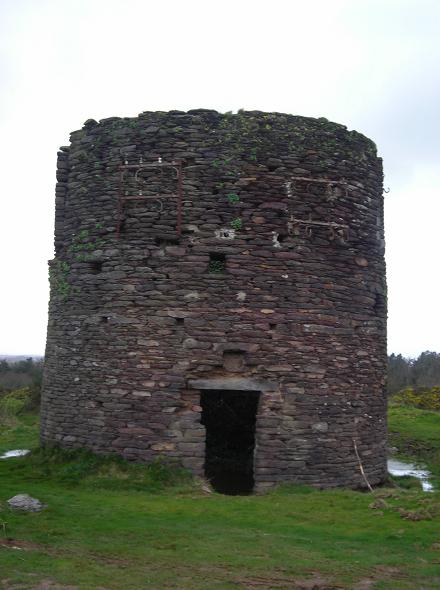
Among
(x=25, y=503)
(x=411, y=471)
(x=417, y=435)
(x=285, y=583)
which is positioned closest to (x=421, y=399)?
(x=417, y=435)

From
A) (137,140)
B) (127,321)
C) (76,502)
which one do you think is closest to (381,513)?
(76,502)

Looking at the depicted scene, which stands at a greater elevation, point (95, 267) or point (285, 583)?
point (95, 267)

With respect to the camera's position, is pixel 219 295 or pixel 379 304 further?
pixel 379 304

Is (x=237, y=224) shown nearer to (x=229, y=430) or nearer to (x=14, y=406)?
(x=229, y=430)

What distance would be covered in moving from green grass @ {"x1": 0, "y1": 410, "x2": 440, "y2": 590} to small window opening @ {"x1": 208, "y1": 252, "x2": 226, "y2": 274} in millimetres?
3713

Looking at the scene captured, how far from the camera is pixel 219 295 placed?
1234 centimetres

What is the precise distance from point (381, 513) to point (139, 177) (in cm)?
724

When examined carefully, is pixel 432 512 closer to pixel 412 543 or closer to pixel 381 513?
pixel 381 513

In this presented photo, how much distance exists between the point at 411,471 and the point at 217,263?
765 centimetres

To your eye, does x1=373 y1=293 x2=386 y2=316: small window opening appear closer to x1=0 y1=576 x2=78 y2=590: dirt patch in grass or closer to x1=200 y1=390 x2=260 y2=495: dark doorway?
x1=200 y1=390 x2=260 y2=495: dark doorway

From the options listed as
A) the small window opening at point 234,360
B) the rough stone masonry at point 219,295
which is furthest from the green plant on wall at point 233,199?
the small window opening at point 234,360

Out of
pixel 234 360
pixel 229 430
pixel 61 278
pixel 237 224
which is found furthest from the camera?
pixel 229 430

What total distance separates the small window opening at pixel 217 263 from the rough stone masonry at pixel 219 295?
4 cm

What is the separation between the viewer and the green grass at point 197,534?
7391mm
